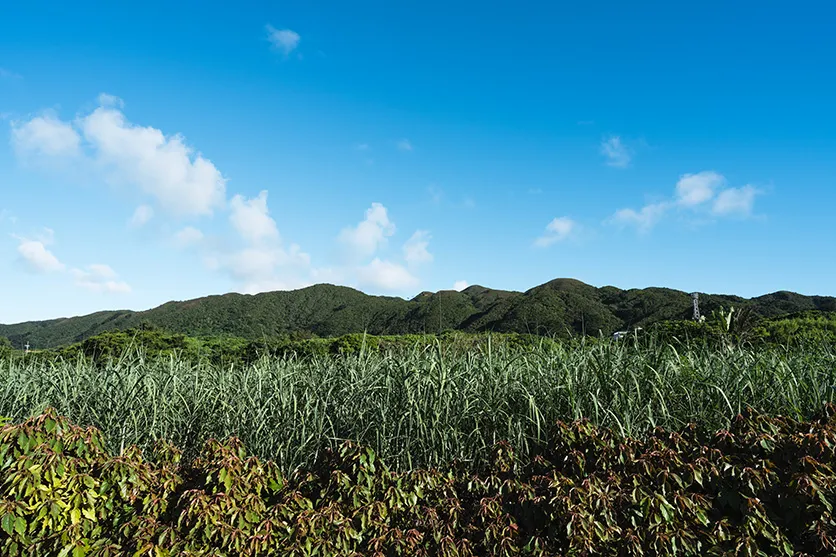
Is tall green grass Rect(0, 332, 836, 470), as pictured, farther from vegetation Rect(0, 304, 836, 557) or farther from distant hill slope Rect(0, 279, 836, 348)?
distant hill slope Rect(0, 279, 836, 348)

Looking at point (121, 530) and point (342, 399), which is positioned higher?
point (342, 399)

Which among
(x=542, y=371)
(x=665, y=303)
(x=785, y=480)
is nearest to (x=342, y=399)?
(x=542, y=371)

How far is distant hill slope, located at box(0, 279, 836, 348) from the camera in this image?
19.4 meters

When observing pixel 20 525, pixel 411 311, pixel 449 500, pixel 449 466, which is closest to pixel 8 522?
pixel 20 525

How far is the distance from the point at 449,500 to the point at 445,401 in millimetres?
814

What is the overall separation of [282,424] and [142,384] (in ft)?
4.16

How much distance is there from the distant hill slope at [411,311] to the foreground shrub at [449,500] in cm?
1456

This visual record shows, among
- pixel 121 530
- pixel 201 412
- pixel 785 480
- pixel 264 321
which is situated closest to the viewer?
pixel 785 480

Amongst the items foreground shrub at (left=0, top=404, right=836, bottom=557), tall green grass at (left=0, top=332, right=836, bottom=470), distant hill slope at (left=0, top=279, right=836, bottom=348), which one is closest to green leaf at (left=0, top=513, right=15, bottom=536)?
foreground shrub at (left=0, top=404, right=836, bottom=557)

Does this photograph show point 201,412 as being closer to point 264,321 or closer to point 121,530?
point 121,530

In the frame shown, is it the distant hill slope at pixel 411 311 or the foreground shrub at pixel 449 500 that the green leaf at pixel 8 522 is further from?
the distant hill slope at pixel 411 311

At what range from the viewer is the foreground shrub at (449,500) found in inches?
84.4

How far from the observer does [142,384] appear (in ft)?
13.4

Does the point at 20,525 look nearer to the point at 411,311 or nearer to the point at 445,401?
the point at 445,401
